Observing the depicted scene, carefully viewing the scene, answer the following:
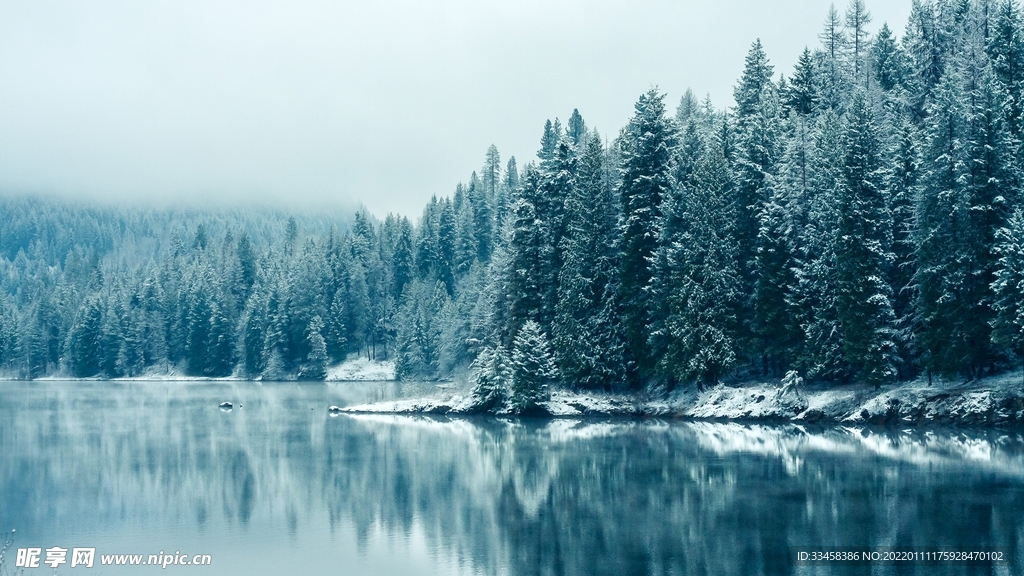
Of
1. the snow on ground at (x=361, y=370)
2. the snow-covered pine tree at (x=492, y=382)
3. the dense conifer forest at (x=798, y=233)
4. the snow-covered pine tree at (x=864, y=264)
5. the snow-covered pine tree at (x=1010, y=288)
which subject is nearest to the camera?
the snow-covered pine tree at (x=1010, y=288)

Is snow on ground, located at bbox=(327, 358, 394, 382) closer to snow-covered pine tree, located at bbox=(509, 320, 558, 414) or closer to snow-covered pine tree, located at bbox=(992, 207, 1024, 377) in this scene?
snow-covered pine tree, located at bbox=(509, 320, 558, 414)

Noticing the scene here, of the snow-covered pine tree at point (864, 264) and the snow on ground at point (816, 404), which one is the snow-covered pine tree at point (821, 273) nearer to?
the snow-covered pine tree at point (864, 264)

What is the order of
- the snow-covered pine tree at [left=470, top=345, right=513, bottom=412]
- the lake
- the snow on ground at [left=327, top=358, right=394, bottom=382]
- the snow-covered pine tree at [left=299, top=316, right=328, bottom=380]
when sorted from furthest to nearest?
the snow-covered pine tree at [left=299, top=316, right=328, bottom=380], the snow on ground at [left=327, top=358, right=394, bottom=382], the snow-covered pine tree at [left=470, top=345, right=513, bottom=412], the lake

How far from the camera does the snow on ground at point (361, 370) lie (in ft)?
403

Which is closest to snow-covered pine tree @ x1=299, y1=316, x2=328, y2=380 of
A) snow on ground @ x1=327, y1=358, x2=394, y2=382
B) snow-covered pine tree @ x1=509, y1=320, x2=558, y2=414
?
snow on ground @ x1=327, y1=358, x2=394, y2=382

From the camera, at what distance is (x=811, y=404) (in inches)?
2133

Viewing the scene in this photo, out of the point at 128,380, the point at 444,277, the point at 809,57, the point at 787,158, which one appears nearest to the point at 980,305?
the point at 787,158

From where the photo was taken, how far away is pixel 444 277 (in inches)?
5098

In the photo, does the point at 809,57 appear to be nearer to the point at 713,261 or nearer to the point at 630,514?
the point at 713,261

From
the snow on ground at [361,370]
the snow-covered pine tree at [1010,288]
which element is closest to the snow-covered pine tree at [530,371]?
the snow-covered pine tree at [1010,288]

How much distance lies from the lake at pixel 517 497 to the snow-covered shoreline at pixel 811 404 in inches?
108

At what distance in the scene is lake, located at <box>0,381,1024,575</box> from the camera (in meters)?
23.3

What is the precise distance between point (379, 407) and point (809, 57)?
45061 millimetres

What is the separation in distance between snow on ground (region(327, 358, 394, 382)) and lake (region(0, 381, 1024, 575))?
6809 centimetres
